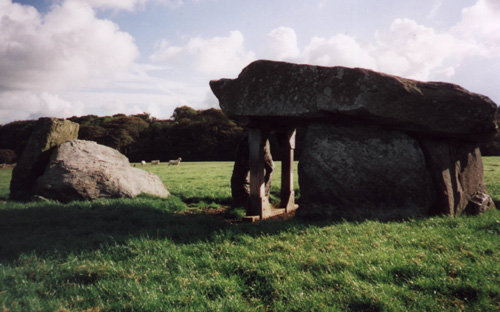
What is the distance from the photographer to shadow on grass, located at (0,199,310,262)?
5422 mm

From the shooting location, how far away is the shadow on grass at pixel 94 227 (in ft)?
17.8

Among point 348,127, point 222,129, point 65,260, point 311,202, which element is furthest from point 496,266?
point 222,129

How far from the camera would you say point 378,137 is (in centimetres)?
671

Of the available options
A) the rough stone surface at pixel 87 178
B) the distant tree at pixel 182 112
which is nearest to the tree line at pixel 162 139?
the distant tree at pixel 182 112

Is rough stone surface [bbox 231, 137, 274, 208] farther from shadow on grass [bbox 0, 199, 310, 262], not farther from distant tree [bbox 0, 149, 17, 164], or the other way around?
distant tree [bbox 0, 149, 17, 164]

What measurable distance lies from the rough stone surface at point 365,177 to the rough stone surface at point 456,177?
0.23 metres

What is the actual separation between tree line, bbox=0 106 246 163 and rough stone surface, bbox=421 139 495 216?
31.9m

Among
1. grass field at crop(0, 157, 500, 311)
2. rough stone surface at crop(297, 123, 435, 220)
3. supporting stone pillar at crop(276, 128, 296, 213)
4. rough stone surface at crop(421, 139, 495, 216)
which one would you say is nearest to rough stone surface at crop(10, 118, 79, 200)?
grass field at crop(0, 157, 500, 311)

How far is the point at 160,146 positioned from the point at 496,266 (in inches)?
1641

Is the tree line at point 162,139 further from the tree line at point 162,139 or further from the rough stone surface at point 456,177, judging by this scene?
the rough stone surface at point 456,177

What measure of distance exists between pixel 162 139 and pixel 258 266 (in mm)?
40825

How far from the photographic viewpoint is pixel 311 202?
263 inches

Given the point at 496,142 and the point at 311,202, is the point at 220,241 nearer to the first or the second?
the point at 311,202

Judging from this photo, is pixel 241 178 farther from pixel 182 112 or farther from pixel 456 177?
pixel 182 112
